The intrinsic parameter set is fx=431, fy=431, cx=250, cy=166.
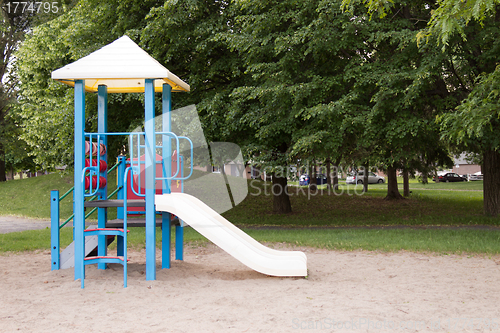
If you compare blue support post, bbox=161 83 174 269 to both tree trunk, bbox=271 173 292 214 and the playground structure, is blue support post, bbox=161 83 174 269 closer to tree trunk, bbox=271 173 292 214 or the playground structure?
the playground structure

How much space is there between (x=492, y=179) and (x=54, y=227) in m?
12.5

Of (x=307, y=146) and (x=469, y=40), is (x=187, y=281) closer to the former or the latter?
(x=307, y=146)

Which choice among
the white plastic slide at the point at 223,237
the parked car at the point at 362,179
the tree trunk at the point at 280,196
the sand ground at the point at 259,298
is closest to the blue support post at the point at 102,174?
the sand ground at the point at 259,298

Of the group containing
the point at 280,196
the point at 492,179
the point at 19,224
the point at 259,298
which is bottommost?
the point at 19,224

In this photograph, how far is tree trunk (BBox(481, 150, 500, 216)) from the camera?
1337cm

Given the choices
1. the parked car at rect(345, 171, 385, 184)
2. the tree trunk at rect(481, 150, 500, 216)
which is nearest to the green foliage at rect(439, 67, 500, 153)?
the tree trunk at rect(481, 150, 500, 216)

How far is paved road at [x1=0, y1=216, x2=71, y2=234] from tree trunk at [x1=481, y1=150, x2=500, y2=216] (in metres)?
13.7

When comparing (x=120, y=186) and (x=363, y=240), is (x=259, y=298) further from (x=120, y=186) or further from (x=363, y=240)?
(x=363, y=240)

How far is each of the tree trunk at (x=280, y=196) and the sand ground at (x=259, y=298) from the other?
839 cm

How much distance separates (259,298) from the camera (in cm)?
524

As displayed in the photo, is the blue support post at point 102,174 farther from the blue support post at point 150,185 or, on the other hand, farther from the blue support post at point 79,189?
the blue support post at point 150,185

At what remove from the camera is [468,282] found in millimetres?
6043

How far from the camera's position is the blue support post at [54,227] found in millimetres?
6555

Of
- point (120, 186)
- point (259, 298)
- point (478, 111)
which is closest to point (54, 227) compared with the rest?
point (120, 186)
